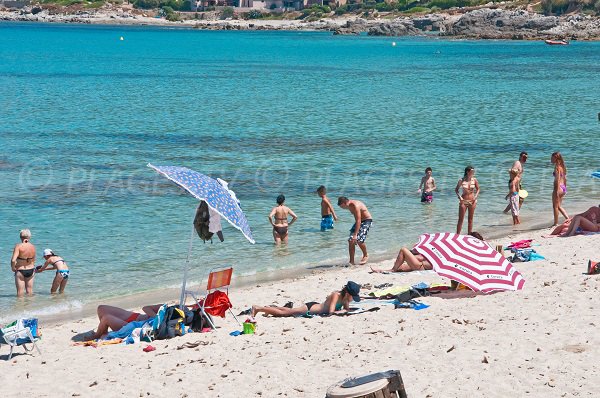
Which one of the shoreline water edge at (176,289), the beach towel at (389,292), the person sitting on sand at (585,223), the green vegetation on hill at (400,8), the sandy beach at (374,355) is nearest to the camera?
the sandy beach at (374,355)

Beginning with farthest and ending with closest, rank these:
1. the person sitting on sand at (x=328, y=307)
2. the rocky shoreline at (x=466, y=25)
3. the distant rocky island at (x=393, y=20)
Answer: the distant rocky island at (x=393, y=20)
the rocky shoreline at (x=466, y=25)
the person sitting on sand at (x=328, y=307)

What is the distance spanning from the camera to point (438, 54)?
9462cm

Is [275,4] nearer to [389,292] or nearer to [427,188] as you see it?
[427,188]

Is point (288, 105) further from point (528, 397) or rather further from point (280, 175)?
point (528, 397)

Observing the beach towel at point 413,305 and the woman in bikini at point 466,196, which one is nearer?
the beach towel at point 413,305

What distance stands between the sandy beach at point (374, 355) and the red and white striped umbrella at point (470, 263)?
180 millimetres

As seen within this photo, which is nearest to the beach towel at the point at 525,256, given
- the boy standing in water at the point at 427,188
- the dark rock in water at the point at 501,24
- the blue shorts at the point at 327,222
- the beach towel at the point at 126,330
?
the blue shorts at the point at 327,222

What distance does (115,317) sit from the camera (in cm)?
1145

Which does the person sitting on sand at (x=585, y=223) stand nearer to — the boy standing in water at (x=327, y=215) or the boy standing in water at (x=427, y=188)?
the boy standing in water at (x=327, y=215)

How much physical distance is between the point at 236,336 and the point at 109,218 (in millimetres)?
9637

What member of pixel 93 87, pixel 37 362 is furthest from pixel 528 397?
pixel 93 87

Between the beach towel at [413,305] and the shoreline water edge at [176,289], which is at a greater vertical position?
the beach towel at [413,305]

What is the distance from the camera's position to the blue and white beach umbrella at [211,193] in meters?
10.6

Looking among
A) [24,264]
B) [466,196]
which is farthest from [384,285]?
[24,264]
